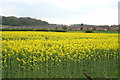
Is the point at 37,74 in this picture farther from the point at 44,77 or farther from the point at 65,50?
the point at 65,50

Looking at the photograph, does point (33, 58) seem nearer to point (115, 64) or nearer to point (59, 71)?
point (59, 71)

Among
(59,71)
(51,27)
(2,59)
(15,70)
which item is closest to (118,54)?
(59,71)

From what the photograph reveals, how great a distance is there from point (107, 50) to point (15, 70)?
11.1ft

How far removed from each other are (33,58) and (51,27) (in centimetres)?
1478

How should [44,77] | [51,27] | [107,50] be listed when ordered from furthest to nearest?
[51,27] → [107,50] → [44,77]

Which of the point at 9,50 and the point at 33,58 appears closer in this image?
the point at 33,58

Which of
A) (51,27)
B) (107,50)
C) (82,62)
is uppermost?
(51,27)

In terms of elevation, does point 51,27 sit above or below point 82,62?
above

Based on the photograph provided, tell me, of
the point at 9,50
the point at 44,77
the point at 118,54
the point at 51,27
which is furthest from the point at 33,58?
the point at 51,27

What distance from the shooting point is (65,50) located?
4.79 meters

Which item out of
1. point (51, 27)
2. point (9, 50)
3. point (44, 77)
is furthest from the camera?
point (51, 27)

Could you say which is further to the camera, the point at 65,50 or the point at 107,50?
the point at 107,50

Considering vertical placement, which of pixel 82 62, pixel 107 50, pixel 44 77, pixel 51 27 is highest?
pixel 51 27

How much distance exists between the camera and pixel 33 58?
4215mm
